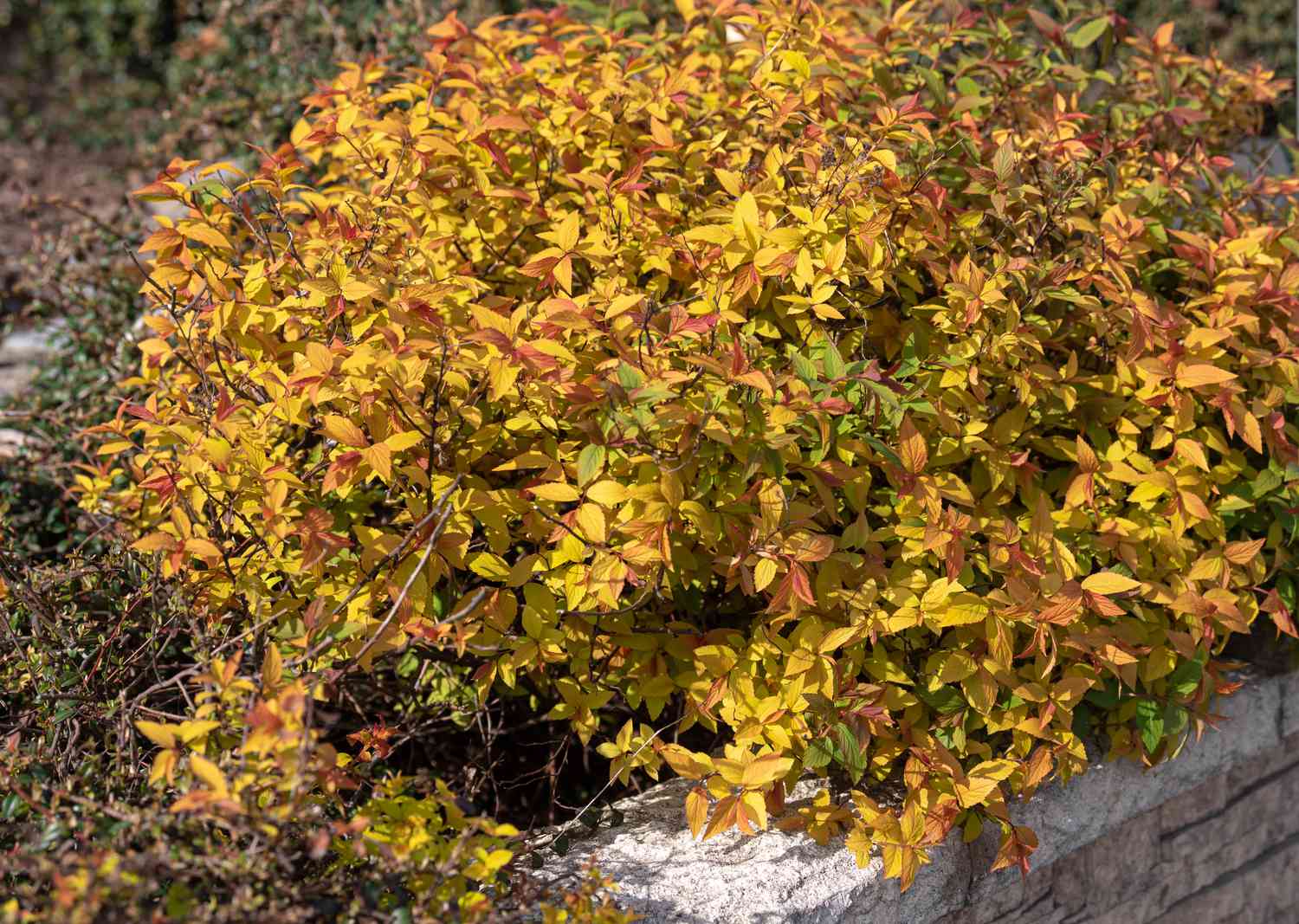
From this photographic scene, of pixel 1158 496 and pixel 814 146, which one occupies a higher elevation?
pixel 814 146

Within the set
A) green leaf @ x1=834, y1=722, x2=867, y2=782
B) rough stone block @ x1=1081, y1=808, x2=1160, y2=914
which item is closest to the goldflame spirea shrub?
green leaf @ x1=834, y1=722, x2=867, y2=782

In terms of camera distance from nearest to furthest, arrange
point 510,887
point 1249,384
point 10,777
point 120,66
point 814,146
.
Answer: point 10,777 < point 510,887 < point 814,146 < point 1249,384 < point 120,66

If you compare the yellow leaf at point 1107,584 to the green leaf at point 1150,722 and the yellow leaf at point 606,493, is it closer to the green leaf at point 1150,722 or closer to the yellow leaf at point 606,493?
the green leaf at point 1150,722

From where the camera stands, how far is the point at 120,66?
25.1ft

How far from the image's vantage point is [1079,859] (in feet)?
7.36

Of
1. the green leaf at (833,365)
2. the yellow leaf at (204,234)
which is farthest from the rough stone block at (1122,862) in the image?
the yellow leaf at (204,234)

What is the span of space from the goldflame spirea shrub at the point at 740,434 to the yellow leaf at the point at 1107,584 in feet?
0.07

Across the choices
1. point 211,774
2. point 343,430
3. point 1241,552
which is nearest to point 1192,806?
point 1241,552

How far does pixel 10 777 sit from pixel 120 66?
7.20m

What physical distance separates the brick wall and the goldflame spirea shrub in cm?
21

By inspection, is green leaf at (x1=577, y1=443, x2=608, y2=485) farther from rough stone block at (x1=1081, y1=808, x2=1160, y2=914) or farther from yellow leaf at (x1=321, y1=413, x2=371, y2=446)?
rough stone block at (x1=1081, y1=808, x2=1160, y2=914)

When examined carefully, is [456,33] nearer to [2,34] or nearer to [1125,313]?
[1125,313]

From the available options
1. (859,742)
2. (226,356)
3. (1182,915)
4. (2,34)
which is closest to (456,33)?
(226,356)

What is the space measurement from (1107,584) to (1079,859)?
25.2 inches
